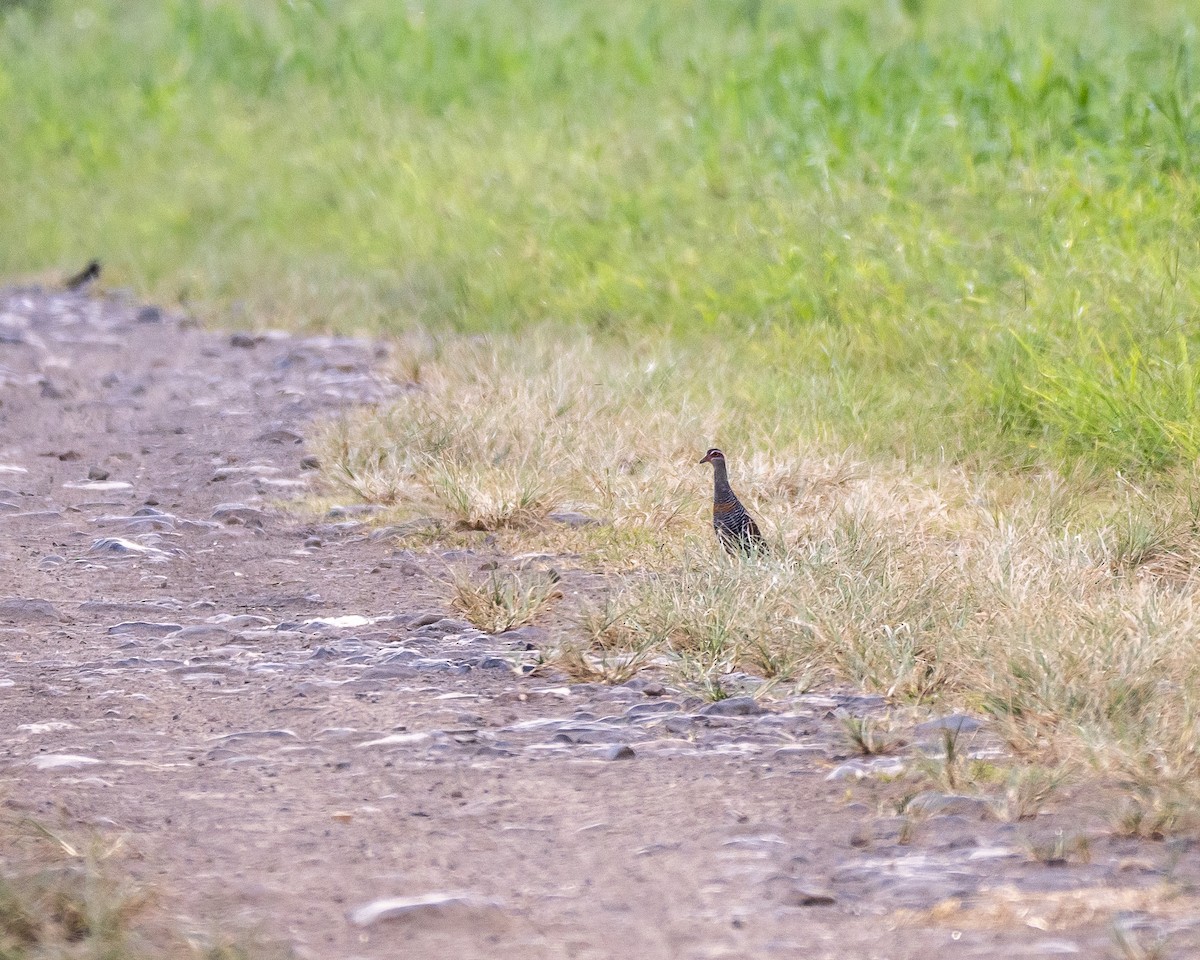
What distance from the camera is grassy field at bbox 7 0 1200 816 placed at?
4.79 metres

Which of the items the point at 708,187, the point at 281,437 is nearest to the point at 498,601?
the point at 281,437

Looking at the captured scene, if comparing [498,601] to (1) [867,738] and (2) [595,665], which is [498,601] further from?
(1) [867,738]

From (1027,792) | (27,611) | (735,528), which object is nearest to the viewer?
(1027,792)

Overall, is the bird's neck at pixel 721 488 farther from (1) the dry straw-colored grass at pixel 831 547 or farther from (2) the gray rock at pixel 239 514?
(2) the gray rock at pixel 239 514

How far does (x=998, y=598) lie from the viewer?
4.74 metres

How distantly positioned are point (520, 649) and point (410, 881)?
1651 mm

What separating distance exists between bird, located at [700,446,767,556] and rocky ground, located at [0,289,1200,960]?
1.53ft

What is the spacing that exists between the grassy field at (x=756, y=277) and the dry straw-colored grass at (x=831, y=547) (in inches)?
0.7

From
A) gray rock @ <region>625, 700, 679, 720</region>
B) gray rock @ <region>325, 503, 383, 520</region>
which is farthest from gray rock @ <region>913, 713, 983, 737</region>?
gray rock @ <region>325, 503, 383, 520</region>

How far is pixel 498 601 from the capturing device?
5223mm

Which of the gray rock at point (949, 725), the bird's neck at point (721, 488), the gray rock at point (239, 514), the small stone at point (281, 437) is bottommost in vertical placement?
the gray rock at point (949, 725)

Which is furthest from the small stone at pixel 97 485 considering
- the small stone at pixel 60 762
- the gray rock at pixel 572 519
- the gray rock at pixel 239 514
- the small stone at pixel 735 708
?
the small stone at pixel 735 708

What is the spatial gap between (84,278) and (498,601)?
880 cm

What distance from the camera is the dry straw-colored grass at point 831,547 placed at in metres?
4.12
